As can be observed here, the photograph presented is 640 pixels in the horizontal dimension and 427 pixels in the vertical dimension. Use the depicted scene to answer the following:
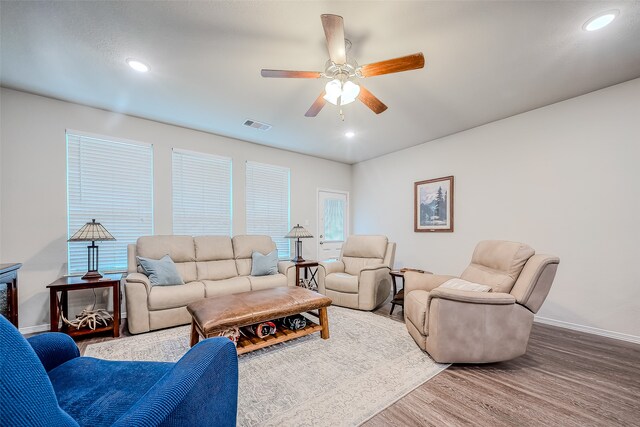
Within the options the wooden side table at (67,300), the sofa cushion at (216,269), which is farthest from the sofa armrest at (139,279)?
the sofa cushion at (216,269)

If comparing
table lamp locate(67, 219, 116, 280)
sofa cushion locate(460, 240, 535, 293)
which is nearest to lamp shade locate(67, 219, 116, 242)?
table lamp locate(67, 219, 116, 280)

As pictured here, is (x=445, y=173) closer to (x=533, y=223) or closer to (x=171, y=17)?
(x=533, y=223)

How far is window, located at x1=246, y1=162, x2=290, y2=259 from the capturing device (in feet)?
15.3

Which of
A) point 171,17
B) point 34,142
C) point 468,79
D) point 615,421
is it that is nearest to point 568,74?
point 468,79

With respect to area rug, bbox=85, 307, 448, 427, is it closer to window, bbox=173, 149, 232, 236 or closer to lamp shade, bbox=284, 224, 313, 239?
window, bbox=173, 149, 232, 236

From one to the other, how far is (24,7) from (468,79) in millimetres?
3666

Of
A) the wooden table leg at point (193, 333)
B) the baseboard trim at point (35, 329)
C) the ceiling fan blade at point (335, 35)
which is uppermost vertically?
the ceiling fan blade at point (335, 35)

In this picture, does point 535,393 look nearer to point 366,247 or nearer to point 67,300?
point 366,247

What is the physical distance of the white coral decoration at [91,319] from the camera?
9.26ft

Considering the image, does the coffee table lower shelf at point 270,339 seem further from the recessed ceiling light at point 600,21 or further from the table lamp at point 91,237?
the recessed ceiling light at point 600,21

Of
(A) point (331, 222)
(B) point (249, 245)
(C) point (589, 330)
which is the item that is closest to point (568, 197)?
(C) point (589, 330)

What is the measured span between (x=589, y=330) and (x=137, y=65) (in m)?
5.41

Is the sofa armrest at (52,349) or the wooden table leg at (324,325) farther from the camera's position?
the wooden table leg at (324,325)

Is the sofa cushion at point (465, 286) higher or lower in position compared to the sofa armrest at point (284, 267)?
higher
